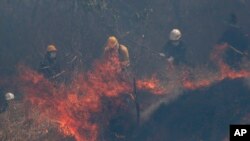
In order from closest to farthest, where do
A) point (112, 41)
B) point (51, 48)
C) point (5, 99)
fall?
point (5, 99)
point (112, 41)
point (51, 48)

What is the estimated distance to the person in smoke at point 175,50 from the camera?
1788cm

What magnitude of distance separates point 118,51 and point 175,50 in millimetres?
2991

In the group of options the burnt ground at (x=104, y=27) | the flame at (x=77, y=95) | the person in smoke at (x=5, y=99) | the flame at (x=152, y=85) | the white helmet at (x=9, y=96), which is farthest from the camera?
the burnt ground at (x=104, y=27)

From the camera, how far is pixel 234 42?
17984 mm

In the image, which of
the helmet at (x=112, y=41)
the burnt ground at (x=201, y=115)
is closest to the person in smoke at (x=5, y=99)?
the helmet at (x=112, y=41)

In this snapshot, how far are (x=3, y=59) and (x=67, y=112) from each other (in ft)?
21.0

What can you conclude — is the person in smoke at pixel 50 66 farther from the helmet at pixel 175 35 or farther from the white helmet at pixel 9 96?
the helmet at pixel 175 35

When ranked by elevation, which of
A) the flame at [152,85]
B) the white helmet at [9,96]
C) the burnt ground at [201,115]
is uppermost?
the flame at [152,85]

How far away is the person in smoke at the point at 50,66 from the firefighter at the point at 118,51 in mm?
2673

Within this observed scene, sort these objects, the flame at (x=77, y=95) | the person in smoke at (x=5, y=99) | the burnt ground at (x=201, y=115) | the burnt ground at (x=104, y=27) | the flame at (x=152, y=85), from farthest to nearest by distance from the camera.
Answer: the burnt ground at (x=104, y=27), the person in smoke at (x=5, y=99), the flame at (x=152, y=85), the flame at (x=77, y=95), the burnt ground at (x=201, y=115)

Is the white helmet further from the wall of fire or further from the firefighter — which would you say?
the firefighter

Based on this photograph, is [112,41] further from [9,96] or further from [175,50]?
[9,96]

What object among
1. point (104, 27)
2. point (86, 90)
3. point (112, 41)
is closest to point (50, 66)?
point (86, 90)

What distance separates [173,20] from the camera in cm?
1914
